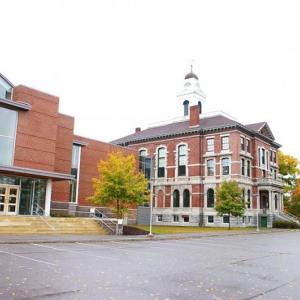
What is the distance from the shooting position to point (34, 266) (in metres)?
11.0

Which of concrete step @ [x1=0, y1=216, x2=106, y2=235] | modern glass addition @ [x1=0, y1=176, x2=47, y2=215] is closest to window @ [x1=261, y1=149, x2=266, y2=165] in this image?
concrete step @ [x1=0, y1=216, x2=106, y2=235]

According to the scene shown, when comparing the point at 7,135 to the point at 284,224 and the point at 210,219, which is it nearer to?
the point at 210,219

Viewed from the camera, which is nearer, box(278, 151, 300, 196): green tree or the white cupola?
the white cupola

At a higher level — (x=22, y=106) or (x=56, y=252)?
(x=22, y=106)

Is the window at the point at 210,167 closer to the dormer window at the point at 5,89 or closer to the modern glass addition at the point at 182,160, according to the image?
the modern glass addition at the point at 182,160

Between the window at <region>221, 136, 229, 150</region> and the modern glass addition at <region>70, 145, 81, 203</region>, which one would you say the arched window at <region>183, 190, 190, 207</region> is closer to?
the window at <region>221, 136, 229, 150</region>

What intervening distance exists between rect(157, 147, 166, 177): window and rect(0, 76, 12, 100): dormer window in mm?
31511

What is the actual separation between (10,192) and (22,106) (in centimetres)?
681

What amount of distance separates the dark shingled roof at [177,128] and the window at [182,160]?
2.54m

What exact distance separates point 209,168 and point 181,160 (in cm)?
489

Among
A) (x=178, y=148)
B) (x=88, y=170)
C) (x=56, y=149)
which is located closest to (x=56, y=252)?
(x=56, y=149)

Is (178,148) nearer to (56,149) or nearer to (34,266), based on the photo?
(56,149)

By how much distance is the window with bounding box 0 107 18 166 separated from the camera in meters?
29.6

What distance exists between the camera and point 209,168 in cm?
5444
